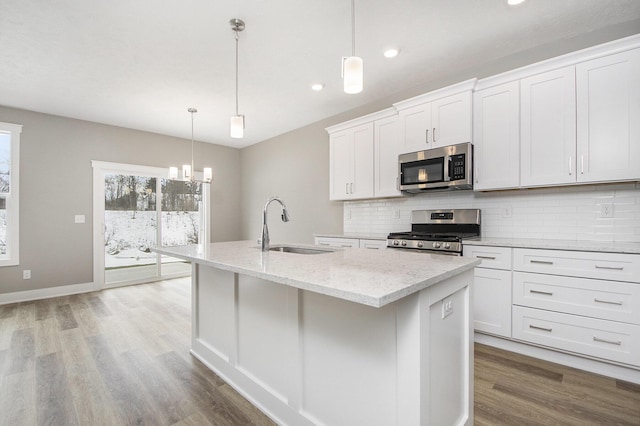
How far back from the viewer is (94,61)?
297 centimetres

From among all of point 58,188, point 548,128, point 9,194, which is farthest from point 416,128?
point 9,194

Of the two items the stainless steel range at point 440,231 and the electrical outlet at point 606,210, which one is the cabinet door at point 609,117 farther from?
the stainless steel range at point 440,231

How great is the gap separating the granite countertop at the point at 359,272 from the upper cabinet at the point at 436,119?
6.10 feet

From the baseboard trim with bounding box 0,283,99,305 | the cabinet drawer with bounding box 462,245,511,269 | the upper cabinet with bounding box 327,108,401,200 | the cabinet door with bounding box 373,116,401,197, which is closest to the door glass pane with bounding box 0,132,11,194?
the baseboard trim with bounding box 0,283,99,305

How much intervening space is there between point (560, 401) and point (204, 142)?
6.23 m

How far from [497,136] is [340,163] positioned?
1.95 metres

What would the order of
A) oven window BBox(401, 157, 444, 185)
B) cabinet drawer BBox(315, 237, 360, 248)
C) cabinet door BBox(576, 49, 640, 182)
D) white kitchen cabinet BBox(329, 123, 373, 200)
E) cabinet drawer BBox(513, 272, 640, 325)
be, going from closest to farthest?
1. cabinet drawer BBox(513, 272, 640, 325)
2. cabinet door BBox(576, 49, 640, 182)
3. oven window BBox(401, 157, 444, 185)
4. cabinet drawer BBox(315, 237, 360, 248)
5. white kitchen cabinet BBox(329, 123, 373, 200)

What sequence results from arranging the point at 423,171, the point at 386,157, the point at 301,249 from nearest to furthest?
the point at 301,249 < the point at 423,171 < the point at 386,157

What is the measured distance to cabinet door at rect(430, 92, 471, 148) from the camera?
9.58 feet

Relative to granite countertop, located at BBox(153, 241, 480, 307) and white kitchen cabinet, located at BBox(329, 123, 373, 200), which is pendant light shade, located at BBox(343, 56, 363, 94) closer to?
granite countertop, located at BBox(153, 241, 480, 307)

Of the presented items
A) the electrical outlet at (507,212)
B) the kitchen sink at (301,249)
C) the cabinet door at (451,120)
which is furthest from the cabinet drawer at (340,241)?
the electrical outlet at (507,212)

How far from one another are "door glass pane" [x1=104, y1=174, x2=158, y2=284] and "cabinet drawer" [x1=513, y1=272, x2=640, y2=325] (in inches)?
218

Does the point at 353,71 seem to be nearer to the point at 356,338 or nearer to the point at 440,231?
the point at 356,338

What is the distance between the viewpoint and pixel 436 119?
3.12 m
